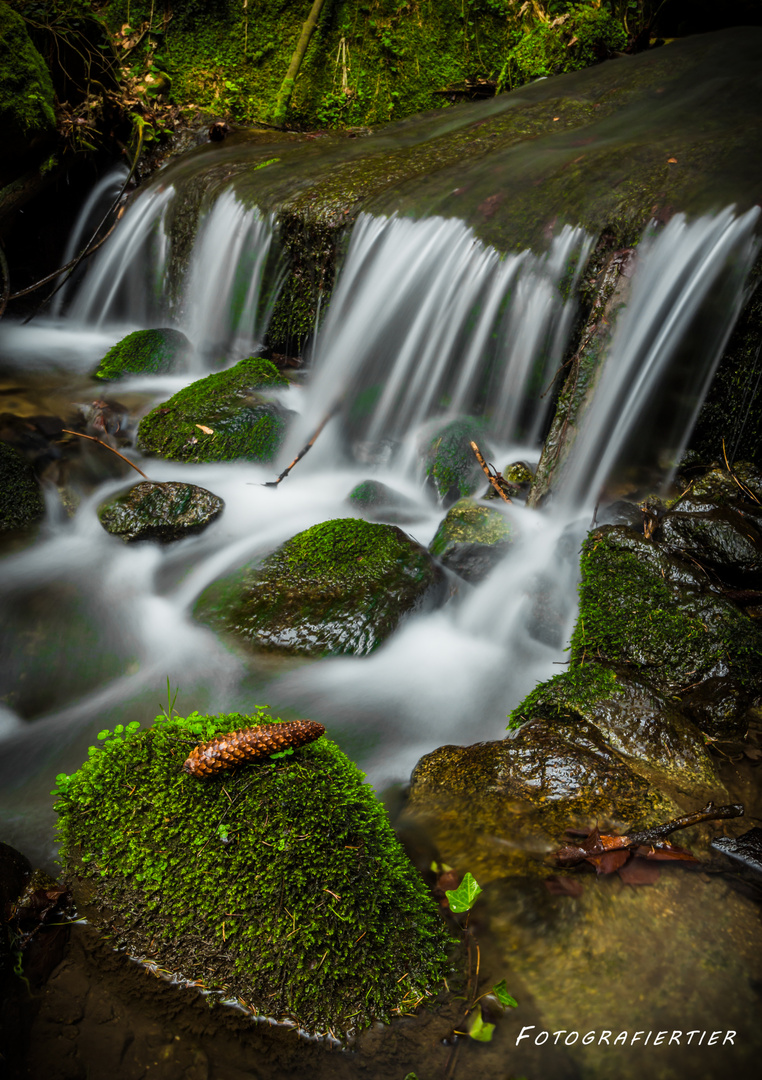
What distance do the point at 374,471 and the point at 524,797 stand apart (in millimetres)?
3831

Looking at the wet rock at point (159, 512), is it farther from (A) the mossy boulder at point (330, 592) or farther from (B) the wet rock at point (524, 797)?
(B) the wet rock at point (524, 797)

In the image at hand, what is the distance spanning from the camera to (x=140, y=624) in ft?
12.6

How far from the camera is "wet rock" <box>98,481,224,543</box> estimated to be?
4371 mm

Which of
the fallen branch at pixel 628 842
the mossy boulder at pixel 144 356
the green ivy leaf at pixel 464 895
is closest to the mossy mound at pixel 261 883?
the green ivy leaf at pixel 464 895

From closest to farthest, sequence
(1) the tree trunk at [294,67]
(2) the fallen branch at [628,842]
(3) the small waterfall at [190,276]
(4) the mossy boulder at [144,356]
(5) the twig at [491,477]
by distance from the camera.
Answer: (2) the fallen branch at [628,842], (5) the twig at [491,477], (4) the mossy boulder at [144,356], (3) the small waterfall at [190,276], (1) the tree trunk at [294,67]

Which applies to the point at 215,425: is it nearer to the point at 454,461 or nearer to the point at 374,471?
the point at 374,471

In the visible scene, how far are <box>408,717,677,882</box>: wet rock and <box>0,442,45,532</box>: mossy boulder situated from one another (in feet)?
11.2

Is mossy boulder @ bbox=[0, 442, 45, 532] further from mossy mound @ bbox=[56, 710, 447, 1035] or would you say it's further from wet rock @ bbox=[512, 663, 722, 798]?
wet rock @ bbox=[512, 663, 722, 798]

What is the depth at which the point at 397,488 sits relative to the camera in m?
5.42

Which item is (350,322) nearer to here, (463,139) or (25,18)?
(463,139)

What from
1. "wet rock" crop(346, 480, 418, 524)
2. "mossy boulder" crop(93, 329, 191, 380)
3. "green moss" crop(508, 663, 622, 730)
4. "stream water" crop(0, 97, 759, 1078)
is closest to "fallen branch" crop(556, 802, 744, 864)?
"stream water" crop(0, 97, 759, 1078)

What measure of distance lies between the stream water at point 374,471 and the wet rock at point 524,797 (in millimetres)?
212

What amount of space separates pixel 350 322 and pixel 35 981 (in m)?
5.79

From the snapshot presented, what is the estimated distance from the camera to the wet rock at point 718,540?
359cm
